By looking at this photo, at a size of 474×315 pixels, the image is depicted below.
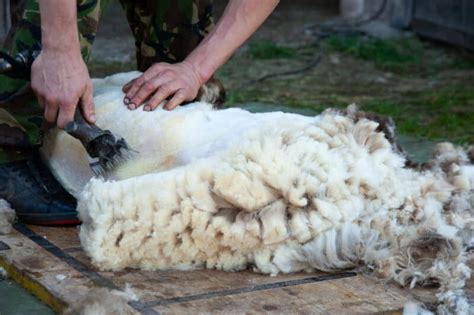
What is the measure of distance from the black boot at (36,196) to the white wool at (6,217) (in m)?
0.04

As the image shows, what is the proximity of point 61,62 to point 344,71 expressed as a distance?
140 inches

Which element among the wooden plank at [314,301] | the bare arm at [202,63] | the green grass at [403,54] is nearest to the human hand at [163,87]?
the bare arm at [202,63]

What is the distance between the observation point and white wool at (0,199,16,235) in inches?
104

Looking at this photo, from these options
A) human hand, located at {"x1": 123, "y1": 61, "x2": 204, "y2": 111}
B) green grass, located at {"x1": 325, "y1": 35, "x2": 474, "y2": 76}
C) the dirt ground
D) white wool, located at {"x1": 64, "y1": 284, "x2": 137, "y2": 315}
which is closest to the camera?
white wool, located at {"x1": 64, "y1": 284, "x2": 137, "y2": 315}

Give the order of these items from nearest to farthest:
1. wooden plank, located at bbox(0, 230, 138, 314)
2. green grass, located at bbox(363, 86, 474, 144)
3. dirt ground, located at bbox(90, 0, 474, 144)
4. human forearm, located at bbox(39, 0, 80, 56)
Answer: wooden plank, located at bbox(0, 230, 138, 314) → human forearm, located at bbox(39, 0, 80, 56) → green grass, located at bbox(363, 86, 474, 144) → dirt ground, located at bbox(90, 0, 474, 144)

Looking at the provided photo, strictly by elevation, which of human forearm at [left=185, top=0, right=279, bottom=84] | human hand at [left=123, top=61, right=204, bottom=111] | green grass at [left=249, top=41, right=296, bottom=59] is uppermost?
human forearm at [left=185, top=0, right=279, bottom=84]

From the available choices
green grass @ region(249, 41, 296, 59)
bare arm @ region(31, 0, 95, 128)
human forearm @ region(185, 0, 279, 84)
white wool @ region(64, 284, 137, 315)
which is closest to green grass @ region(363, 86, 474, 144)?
green grass @ region(249, 41, 296, 59)

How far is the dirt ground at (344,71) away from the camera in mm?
4770

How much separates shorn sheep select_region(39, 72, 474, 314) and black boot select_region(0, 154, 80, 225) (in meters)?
0.31

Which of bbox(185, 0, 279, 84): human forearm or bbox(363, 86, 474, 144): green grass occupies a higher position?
bbox(185, 0, 279, 84): human forearm

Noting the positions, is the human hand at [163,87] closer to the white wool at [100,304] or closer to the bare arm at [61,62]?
the bare arm at [61,62]

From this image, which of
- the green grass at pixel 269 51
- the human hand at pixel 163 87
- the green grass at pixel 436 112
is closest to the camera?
the human hand at pixel 163 87

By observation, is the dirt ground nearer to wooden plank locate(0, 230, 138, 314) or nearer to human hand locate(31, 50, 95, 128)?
human hand locate(31, 50, 95, 128)

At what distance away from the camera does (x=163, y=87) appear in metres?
2.67
